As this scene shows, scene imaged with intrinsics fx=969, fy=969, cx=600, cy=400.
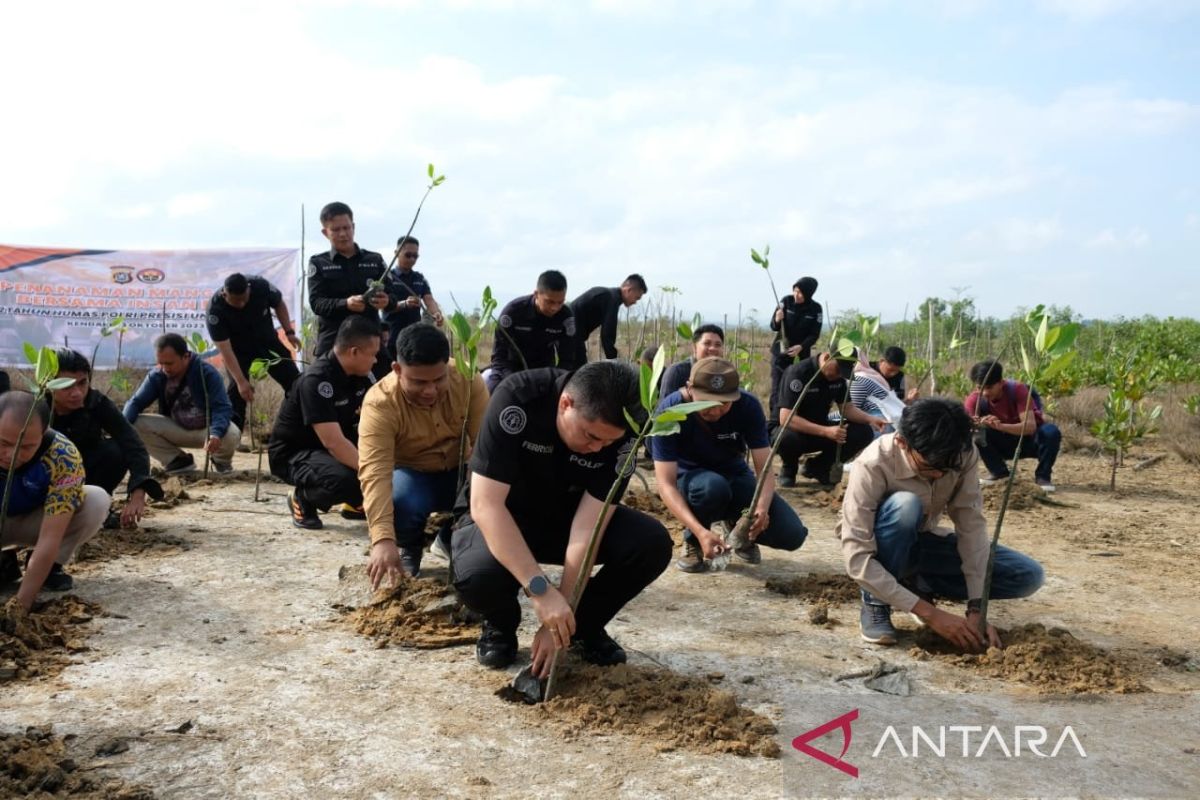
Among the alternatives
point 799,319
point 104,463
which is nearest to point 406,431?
point 104,463

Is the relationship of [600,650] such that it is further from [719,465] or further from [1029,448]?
[1029,448]

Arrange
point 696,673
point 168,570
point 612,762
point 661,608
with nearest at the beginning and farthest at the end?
point 612,762 < point 696,673 < point 661,608 < point 168,570

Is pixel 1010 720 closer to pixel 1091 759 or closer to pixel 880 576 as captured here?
pixel 1091 759

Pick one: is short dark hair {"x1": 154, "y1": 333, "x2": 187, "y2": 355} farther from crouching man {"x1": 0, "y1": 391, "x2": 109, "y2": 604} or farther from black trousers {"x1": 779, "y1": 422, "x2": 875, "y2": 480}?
black trousers {"x1": 779, "y1": 422, "x2": 875, "y2": 480}

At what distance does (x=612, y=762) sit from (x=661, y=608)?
1417 millimetres

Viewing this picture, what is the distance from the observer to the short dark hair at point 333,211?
18.9ft

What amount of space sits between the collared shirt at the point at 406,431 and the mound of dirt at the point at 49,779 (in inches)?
48.1

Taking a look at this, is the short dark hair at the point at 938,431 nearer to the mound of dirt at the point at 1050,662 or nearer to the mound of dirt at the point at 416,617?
the mound of dirt at the point at 1050,662

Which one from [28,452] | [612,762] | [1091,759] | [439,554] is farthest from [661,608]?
[28,452]

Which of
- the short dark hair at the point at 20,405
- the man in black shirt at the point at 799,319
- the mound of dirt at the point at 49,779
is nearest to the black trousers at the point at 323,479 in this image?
the short dark hair at the point at 20,405

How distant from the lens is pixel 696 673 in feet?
10.2

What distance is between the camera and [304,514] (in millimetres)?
4961

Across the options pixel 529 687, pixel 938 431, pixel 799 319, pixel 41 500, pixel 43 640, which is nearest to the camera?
pixel 529 687

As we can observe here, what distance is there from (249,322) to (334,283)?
0.82 metres
